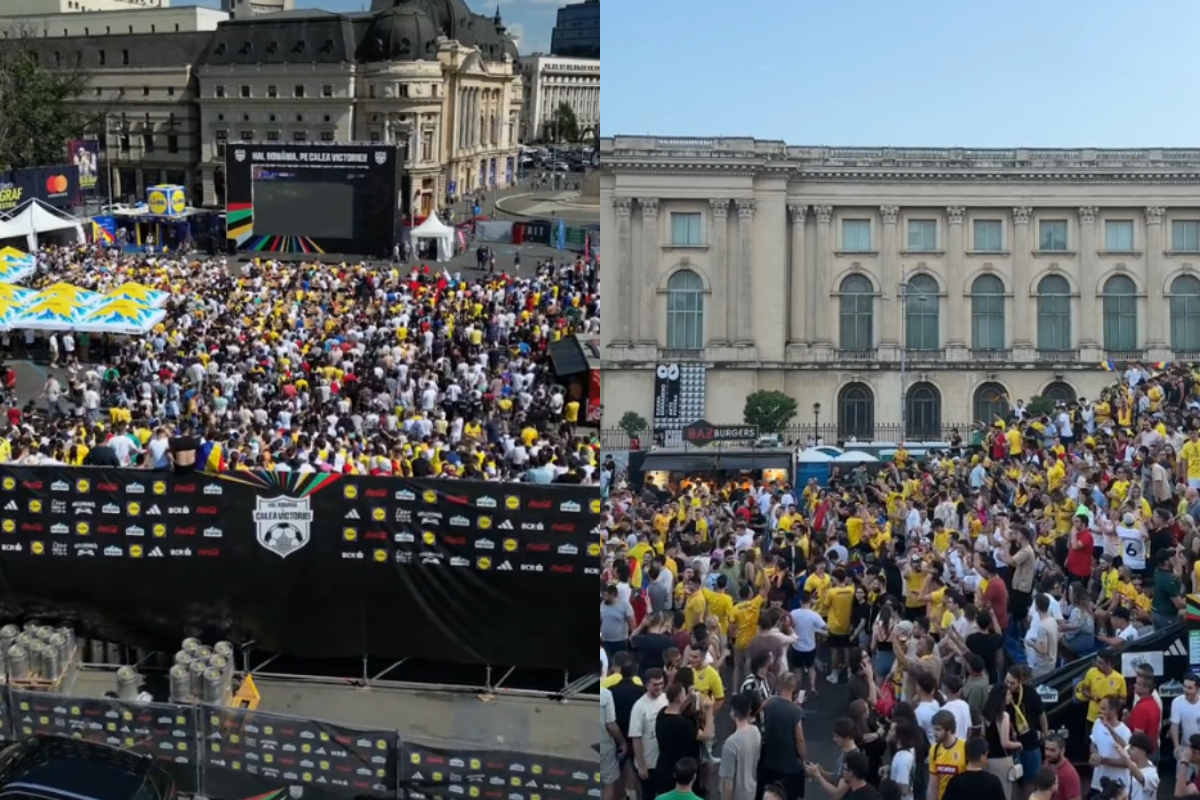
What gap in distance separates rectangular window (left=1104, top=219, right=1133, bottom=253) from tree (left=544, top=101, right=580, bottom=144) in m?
79.6

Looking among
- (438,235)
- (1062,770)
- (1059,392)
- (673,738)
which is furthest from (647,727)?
(438,235)

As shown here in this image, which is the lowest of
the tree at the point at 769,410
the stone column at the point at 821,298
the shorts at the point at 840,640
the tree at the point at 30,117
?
the shorts at the point at 840,640

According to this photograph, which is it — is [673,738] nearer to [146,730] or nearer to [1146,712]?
[1146,712]

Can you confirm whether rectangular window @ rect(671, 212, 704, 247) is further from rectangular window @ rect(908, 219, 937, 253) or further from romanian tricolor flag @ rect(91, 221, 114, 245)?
romanian tricolor flag @ rect(91, 221, 114, 245)

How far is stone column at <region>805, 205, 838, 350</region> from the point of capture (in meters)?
9.78

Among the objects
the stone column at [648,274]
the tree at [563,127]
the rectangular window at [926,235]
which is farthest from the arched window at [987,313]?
the tree at [563,127]

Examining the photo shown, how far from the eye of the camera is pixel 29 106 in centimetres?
5216

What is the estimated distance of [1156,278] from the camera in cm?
841

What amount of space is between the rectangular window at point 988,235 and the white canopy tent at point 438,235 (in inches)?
1022

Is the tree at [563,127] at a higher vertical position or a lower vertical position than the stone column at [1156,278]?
higher

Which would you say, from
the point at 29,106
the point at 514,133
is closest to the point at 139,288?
the point at 29,106

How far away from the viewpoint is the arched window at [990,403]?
9852 millimetres

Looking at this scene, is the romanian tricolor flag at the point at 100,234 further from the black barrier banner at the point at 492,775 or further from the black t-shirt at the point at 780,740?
the black t-shirt at the point at 780,740

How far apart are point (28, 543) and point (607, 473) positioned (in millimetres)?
3177
